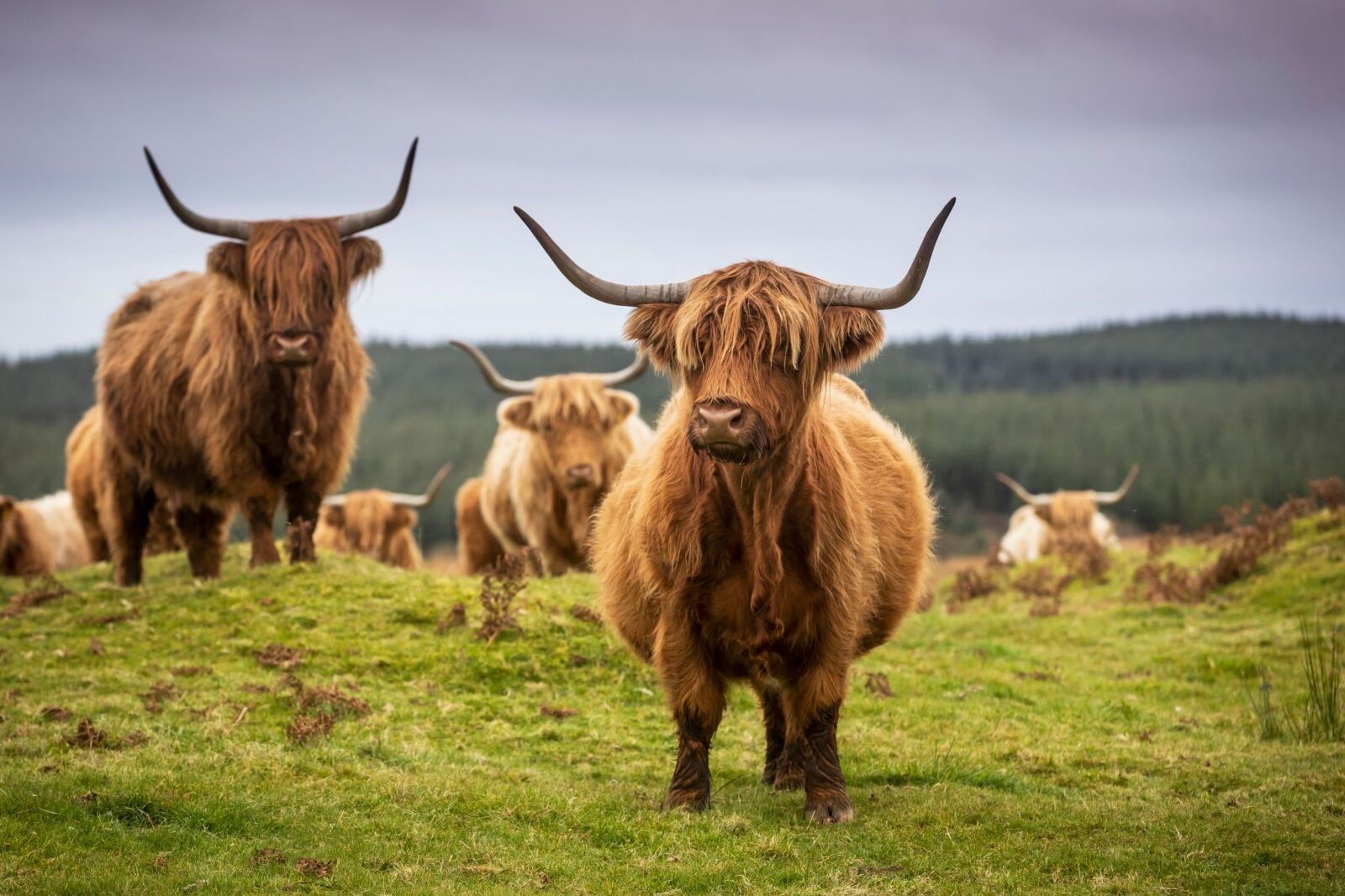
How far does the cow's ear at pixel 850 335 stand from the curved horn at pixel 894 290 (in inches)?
1.5

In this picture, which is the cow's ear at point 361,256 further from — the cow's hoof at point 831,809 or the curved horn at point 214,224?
the cow's hoof at point 831,809

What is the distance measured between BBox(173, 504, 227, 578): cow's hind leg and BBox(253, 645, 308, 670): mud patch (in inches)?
99.1

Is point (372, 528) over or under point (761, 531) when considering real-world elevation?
under

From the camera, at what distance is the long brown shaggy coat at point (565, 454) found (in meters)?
10.9

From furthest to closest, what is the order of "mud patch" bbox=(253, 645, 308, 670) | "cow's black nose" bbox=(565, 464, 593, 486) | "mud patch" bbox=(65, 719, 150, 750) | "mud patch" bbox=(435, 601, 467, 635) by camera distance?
"cow's black nose" bbox=(565, 464, 593, 486) < "mud patch" bbox=(435, 601, 467, 635) < "mud patch" bbox=(253, 645, 308, 670) < "mud patch" bbox=(65, 719, 150, 750)

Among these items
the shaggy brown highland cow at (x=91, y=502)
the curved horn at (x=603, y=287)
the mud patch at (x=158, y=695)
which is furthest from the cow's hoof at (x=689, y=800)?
the shaggy brown highland cow at (x=91, y=502)

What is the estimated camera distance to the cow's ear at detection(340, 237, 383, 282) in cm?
816

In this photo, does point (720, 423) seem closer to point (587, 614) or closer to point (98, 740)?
point (98, 740)

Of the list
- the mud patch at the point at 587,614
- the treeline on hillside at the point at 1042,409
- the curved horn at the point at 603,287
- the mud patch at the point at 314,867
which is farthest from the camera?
the treeline on hillside at the point at 1042,409

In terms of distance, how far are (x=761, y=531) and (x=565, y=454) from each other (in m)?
6.36

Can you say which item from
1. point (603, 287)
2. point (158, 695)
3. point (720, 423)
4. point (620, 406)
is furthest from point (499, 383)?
point (720, 423)

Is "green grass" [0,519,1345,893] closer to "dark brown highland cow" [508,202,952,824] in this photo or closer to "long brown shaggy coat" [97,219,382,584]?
"dark brown highland cow" [508,202,952,824]

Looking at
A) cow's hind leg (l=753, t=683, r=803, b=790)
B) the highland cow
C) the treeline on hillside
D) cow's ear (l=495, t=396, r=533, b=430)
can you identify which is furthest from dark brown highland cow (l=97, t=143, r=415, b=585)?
the treeline on hillside

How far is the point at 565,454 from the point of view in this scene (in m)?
10.9
